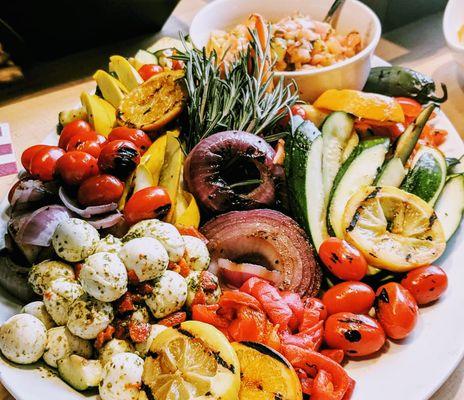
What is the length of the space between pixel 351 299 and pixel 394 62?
Answer: 1.34 m

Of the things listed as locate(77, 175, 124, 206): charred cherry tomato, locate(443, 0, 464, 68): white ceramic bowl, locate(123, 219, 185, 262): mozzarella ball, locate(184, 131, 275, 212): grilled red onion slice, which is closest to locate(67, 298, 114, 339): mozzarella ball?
locate(123, 219, 185, 262): mozzarella ball

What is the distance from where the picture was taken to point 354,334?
1094 mm

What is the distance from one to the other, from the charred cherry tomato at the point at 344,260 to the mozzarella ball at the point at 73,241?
524 mm

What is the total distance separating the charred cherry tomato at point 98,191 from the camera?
51.1 inches

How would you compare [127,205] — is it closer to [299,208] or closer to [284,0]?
[299,208]

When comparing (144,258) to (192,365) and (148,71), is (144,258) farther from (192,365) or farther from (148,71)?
(148,71)

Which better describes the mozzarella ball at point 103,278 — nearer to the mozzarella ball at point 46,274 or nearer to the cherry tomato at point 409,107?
the mozzarella ball at point 46,274

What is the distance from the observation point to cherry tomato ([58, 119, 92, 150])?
1.55 m

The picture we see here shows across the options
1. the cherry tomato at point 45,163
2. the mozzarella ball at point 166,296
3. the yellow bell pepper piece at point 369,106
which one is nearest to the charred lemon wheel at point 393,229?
the yellow bell pepper piece at point 369,106

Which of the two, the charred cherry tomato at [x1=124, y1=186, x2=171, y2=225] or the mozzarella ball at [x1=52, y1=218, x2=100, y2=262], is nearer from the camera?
the mozzarella ball at [x1=52, y1=218, x2=100, y2=262]

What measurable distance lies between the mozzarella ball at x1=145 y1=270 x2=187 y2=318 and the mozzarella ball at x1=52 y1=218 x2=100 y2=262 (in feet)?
0.54

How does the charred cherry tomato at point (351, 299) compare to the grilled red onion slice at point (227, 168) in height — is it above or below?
below

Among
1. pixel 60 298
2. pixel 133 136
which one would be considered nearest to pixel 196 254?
pixel 60 298

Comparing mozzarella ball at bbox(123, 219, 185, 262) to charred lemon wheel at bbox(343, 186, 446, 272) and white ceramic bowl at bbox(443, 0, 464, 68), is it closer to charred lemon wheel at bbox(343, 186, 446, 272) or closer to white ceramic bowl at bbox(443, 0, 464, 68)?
charred lemon wheel at bbox(343, 186, 446, 272)
